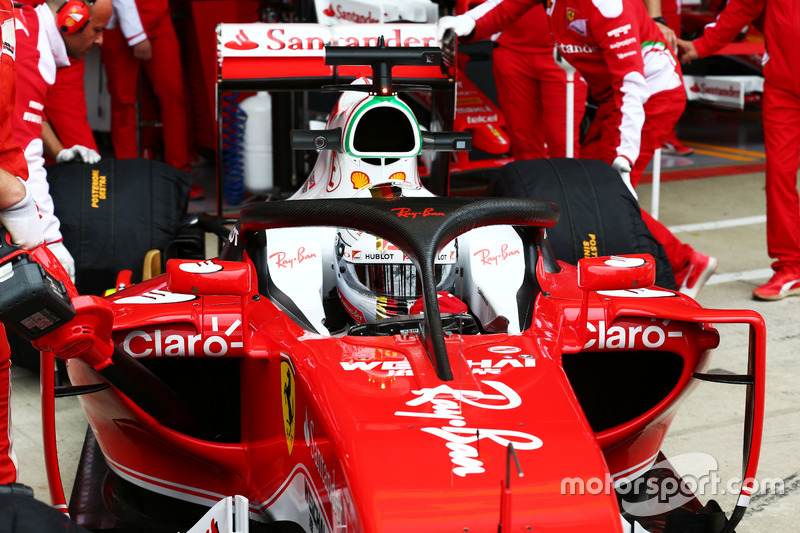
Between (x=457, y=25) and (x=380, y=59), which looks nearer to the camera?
(x=380, y=59)

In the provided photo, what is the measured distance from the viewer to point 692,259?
4578mm

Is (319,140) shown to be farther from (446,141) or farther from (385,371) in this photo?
(385,371)

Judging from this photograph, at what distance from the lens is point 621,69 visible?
429 cm

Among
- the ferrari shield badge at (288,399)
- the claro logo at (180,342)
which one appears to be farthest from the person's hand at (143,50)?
the ferrari shield badge at (288,399)

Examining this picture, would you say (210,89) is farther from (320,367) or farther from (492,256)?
(320,367)

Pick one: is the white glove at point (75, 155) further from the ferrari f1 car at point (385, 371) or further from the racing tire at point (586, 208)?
the racing tire at point (586, 208)

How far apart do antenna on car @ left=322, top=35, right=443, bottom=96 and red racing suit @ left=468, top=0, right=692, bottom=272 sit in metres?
1.08

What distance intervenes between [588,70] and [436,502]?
11.2 ft

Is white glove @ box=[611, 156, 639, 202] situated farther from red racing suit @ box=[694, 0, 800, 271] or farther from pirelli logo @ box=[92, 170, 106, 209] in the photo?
pirelli logo @ box=[92, 170, 106, 209]

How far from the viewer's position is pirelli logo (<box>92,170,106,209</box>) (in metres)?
3.75

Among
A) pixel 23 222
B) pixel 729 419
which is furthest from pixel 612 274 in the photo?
pixel 729 419

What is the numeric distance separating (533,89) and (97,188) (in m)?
2.76

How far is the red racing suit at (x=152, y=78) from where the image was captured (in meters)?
6.26

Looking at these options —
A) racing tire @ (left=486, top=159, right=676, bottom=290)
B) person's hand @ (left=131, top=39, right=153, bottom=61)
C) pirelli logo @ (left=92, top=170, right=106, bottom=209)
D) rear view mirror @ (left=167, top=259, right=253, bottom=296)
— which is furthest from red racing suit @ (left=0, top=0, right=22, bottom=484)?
person's hand @ (left=131, top=39, right=153, bottom=61)
